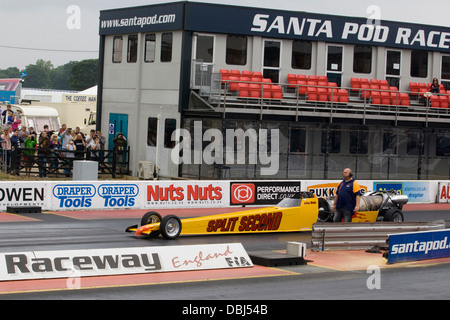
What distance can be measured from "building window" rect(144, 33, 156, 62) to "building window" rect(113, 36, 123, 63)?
7.59 ft

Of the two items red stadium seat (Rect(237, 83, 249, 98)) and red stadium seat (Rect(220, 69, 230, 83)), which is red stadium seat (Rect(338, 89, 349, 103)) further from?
red stadium seat (Rect(220, 69, 230, 83))

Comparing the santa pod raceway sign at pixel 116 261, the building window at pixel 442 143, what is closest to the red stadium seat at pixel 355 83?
the building window at pixel 442 143

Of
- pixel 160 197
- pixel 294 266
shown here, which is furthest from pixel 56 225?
pixel 294 266

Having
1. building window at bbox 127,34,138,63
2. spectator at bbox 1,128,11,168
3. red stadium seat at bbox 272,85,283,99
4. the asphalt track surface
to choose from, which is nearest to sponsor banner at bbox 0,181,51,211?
the asphalt track surface

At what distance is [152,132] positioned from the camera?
34.7 meters

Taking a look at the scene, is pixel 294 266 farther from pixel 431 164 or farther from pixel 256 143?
pixel 431 164

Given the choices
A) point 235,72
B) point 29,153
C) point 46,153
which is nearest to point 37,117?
point 46,153

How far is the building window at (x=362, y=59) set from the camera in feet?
121

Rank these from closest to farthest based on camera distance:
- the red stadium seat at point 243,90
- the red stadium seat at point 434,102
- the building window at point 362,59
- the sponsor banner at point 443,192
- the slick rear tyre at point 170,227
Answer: the slick rear tyre at point 170,227 < the sponsor banner at point 443,192 < the red stadium seat at point 243,90 < the building window at point 362,59 < the red stadium seat at point 434,102

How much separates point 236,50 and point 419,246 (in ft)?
61.6

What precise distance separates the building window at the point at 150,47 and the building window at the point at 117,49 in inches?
91.1

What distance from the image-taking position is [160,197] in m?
25.3

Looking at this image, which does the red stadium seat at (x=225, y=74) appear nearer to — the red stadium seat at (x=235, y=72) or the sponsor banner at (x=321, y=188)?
the red stadium seat at (x=235, y=72)

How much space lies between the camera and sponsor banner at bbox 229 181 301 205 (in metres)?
27.0
